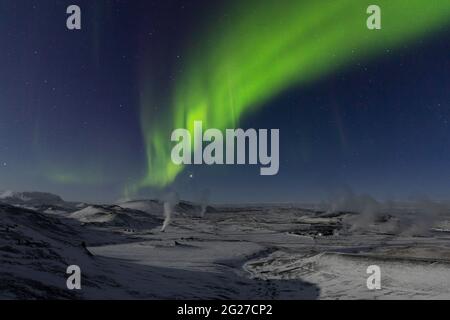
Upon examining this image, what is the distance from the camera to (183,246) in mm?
84000

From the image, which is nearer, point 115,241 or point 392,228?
point 115,241

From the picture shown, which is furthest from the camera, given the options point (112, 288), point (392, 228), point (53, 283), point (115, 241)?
point (392, 228)

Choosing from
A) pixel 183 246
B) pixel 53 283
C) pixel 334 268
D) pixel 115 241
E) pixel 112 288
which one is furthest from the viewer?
pixel 115 241

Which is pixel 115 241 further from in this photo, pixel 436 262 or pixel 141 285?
pixel 436 262
